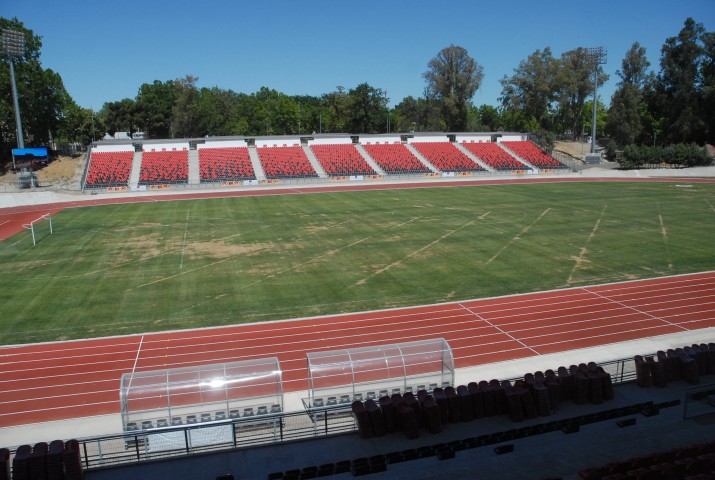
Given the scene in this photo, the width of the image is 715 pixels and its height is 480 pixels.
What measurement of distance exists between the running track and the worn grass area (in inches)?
43.4

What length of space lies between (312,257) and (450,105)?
7661cm

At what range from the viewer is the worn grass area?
20.5m

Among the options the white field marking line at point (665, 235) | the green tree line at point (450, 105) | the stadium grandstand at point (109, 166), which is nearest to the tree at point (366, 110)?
the green tree line at point (450, 105)

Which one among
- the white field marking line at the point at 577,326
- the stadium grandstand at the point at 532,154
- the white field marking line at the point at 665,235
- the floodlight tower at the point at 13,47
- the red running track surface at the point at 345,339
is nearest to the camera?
the red running track surface at the point at 345,339

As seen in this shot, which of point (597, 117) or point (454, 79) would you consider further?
point (597, 117)

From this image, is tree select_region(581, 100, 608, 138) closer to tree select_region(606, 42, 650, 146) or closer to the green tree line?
the green tree line

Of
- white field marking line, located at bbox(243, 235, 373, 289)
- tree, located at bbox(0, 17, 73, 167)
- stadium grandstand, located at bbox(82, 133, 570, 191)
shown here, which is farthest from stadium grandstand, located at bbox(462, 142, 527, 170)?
tree, located at bbox(0, 17, 73, 167)

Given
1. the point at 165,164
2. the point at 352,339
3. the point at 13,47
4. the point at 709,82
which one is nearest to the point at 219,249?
the point at 352,339

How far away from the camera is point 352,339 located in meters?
17.2

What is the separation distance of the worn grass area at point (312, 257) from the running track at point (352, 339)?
3.62 ft

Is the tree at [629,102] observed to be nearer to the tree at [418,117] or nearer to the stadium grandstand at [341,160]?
the tree at [418,117]

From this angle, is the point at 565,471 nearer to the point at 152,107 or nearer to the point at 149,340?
the point at 149,340

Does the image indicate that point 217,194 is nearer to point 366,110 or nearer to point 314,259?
point 314,259

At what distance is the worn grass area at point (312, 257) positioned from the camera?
2050 cm
